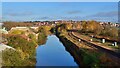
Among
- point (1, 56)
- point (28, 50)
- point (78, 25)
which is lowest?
point (78, 25)

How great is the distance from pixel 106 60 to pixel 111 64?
2.73ft

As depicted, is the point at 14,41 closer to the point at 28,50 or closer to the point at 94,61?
the point at 28,50

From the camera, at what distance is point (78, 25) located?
282 feet

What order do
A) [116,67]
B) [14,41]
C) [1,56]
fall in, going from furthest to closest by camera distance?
[14,41], [1,56], [116,67]

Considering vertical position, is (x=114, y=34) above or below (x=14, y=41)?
below

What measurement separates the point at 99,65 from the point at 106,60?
1.96 feet

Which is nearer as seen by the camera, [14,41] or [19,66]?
[19,66]

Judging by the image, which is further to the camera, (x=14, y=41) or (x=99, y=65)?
(x=14, y=41)

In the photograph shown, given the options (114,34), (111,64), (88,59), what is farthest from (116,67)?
(114,34)

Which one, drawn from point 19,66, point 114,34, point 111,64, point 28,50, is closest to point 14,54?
point 19,66

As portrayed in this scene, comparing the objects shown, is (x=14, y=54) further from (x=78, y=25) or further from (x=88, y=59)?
(x=78, y=25)

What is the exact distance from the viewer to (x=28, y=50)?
75.9 ft

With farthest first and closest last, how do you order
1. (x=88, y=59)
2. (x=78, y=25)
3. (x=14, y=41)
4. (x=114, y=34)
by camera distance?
(x=78, y=25), (x=114, y=34), (x=14, y=41), (x=88, y=59)

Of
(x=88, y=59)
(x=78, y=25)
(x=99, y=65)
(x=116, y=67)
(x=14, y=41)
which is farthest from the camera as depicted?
(x=78, y=25)
